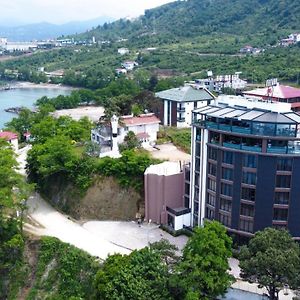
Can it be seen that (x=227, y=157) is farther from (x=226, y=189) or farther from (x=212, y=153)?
(x=226, y=189)

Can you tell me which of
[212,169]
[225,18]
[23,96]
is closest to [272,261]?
[212,169]

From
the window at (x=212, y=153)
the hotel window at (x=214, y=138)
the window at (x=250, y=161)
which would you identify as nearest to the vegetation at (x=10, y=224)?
the window at (x=212, y=153)

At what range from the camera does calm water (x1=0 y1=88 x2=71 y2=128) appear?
287ft

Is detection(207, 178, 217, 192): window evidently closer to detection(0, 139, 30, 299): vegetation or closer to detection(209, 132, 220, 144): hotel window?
detection(209, 132, 220, 144): hotel window

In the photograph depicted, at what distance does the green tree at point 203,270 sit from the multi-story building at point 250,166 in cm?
478

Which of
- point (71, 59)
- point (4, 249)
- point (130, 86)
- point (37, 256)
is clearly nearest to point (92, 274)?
point (37, 256)

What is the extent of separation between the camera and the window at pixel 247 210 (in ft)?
85.3

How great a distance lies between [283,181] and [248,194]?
210 cm

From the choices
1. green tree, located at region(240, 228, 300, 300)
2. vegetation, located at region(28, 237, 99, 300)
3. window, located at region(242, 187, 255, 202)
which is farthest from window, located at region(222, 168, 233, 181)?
vegetation, located at region(28, 237, 99, 300)

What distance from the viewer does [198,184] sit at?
28578 millimetres

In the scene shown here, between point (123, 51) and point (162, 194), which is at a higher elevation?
point (123, 51)

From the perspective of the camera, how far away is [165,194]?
3036cm

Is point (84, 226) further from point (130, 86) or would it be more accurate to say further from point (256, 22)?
point (256, 22)

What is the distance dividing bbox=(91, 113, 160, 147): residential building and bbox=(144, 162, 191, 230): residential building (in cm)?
881
